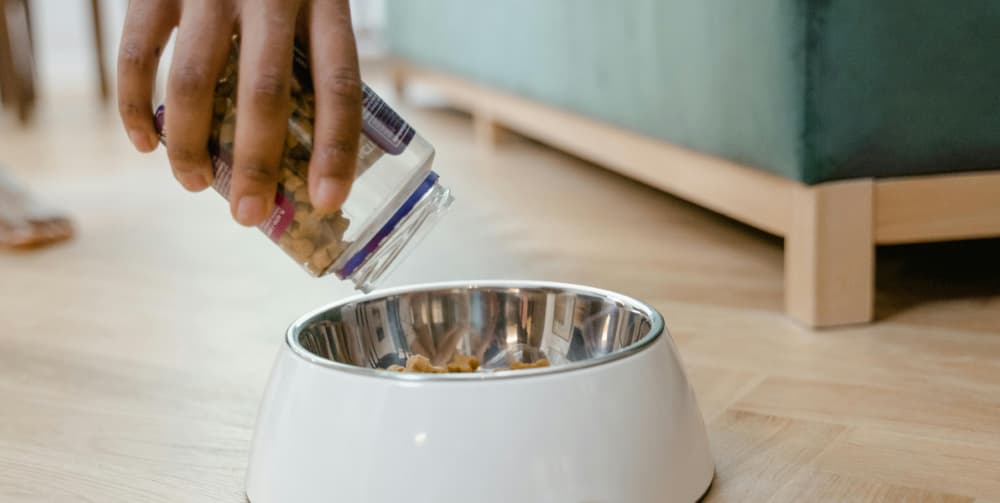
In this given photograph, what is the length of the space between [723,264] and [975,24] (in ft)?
1.22

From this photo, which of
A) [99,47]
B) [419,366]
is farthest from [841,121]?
[99,47]

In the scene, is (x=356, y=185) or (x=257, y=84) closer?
(x=257, y=84)

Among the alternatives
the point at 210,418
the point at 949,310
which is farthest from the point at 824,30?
the point at 210,418

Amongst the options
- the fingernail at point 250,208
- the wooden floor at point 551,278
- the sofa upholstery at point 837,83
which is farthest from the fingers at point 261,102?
the sofa upholstery at point 837,83

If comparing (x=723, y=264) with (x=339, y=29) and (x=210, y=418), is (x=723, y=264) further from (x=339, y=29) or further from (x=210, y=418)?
(x=339, y=29)

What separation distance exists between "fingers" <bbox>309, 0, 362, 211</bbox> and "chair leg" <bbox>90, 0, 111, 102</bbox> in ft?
9.09

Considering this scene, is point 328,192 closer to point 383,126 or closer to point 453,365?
point 383,126

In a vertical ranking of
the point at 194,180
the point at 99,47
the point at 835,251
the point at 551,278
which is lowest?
the point at 99,47

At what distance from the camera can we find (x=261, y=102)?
0.48m

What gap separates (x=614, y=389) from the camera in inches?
22.1

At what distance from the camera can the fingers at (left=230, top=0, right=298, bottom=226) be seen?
478 millimetres

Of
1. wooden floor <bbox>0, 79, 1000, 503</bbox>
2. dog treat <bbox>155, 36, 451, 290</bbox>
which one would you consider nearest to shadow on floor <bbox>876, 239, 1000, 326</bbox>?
wooden floor <bbox>0, 79, 1000, 503</bbox>

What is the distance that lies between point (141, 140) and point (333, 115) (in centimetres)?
11

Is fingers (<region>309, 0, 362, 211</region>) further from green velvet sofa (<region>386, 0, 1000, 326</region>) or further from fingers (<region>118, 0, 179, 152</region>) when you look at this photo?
green velvet sofa (<region>386, 0, 1000, 326</region>)
